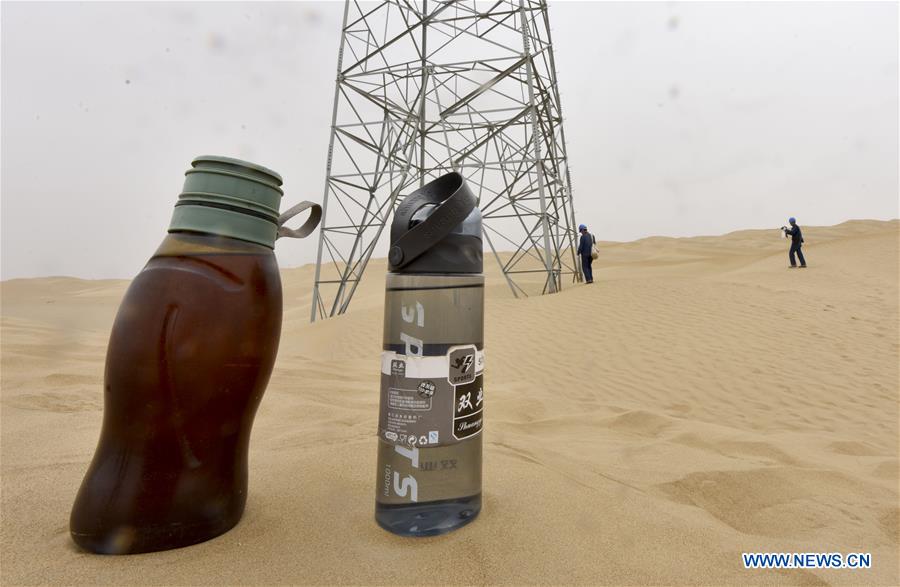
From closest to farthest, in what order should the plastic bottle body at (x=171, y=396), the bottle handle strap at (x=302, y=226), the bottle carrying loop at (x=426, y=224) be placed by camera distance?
the plastic bottle body at (x=171, y=396) → the bottle carrying loop at (x=426, y=224) → the bottle handle strap at (x=302, y=226)

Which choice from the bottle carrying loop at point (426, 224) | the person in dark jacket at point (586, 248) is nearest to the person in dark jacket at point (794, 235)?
the person in dark jacket at point (586, 248)

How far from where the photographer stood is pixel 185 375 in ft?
4.22

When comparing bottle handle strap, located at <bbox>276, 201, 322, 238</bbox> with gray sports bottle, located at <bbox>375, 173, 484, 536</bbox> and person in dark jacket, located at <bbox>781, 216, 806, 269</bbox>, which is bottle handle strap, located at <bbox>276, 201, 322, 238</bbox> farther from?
person in dark jacket, located at <bbox>781, 216, 806, 269</bbox>

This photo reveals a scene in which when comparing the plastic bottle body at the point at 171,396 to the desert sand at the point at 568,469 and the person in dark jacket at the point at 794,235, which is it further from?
the person in dark jacket at the point at 794,235

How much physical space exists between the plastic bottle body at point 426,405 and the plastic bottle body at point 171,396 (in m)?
0.43

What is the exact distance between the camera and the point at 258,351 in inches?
55.5

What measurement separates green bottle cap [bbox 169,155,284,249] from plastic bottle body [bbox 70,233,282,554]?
4 cm

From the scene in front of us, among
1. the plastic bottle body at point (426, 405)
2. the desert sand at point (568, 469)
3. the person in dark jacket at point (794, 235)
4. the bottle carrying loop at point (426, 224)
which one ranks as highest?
the person in dark jacket at point (794, 235)

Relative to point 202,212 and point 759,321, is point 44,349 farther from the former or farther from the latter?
point 759,321

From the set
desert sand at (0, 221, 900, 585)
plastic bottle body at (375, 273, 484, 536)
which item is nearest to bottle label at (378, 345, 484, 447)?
plastic bottle body at (375, 273, 484, 536)

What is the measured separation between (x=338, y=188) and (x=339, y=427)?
26.5 ft

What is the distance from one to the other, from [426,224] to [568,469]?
1.34 metres

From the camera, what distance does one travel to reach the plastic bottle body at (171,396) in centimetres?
128

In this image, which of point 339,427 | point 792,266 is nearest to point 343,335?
point 339,427
